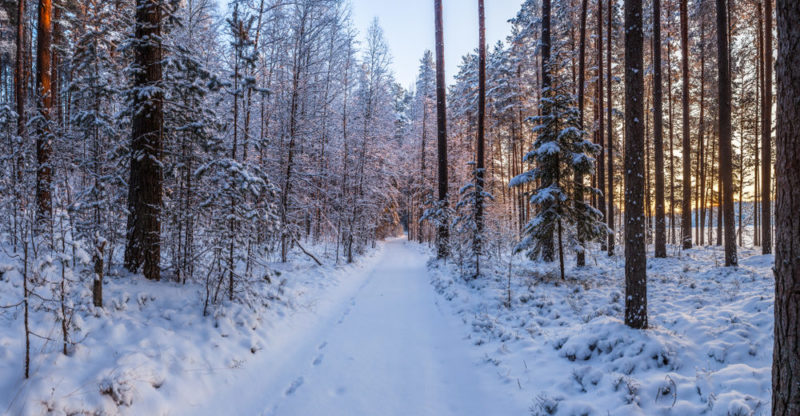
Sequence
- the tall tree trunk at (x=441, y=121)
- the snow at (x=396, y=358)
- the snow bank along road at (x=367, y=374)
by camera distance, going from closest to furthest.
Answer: the snow at (x=396, y=358) < the snow bank along road at (x=367, y=374) < the tall tree trunk at (x=441, y=121)

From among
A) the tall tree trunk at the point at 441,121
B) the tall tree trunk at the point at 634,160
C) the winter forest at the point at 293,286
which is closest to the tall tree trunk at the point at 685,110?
the winter forest at the point at 293,286

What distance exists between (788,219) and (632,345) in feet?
9.78

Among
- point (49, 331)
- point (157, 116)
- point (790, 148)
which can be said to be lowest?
point (49, 331)

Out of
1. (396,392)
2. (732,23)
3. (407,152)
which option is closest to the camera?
(396,392)

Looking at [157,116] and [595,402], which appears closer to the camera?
[595,402]

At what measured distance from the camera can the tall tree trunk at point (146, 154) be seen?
5902 millimetres

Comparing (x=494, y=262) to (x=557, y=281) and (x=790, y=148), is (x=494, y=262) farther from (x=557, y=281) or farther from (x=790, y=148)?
(x=790, y=148)

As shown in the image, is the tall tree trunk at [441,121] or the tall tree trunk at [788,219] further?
the tall tree trunk at [441,121]

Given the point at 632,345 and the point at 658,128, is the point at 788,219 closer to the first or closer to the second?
the point at 632,345

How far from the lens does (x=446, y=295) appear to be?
9.10 metres

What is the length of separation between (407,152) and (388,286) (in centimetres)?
2187

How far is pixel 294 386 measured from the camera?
4.43 metres

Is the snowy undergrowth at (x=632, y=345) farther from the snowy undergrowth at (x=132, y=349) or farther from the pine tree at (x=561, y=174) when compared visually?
the snowy undergrowth at (x=132, y=349)

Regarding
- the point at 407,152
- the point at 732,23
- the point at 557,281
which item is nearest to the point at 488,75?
the point at 407,152
